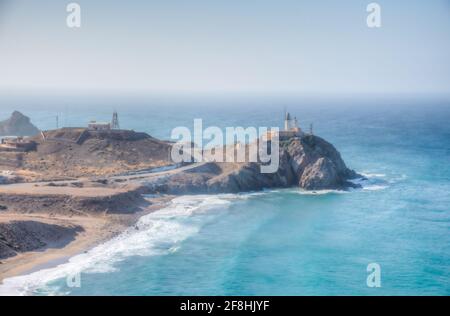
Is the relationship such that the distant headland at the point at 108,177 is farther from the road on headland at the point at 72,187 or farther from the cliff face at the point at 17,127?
the cliff face at the point at 17,127

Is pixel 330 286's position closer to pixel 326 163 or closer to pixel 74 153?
pixel 326 163

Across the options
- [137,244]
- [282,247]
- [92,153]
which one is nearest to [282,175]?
[92,153]

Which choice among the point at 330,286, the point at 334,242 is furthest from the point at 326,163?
the point at 330,286

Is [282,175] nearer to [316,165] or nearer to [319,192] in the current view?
[316,165]

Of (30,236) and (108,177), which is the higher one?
(108,177)

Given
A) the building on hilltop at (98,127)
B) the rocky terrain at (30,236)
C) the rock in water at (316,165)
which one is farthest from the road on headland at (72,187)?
the rock in water at (316,165)

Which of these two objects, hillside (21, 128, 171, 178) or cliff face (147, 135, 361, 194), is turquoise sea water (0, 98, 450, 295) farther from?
hillside (21, 128, 171, 178)
